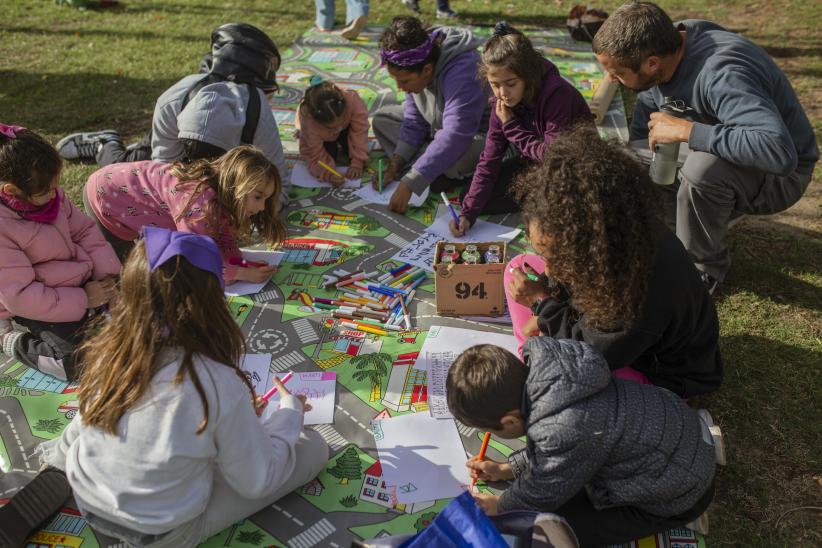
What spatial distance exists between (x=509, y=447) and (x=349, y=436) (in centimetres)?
65

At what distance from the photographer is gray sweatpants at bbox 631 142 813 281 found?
10.2 ft

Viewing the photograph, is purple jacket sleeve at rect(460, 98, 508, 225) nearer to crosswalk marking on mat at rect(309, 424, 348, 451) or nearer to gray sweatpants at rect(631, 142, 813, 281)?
gray sweatpants at rect(631, 142, 813, 281)

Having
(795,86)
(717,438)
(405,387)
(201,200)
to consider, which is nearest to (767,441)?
(717,438)

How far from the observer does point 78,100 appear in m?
5.61

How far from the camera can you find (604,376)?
1.96 metres

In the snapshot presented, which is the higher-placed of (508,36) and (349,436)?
(508,36)

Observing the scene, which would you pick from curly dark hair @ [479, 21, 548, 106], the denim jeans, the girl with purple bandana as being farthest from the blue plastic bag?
the denim jeans

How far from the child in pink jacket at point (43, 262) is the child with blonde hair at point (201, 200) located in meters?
0.28

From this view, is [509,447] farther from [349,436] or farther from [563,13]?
[563,13]

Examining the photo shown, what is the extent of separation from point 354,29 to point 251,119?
3.30 meters

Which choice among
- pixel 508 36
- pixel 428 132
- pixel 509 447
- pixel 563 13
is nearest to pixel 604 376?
pixel 509 447

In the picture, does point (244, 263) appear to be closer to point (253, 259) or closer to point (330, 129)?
point (253, 259)

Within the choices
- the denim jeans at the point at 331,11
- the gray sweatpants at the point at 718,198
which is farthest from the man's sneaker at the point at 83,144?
the gray sweatpants at the point at 718,198

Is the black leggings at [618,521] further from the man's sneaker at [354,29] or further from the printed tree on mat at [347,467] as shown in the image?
the man's sneaker at [354,29]
